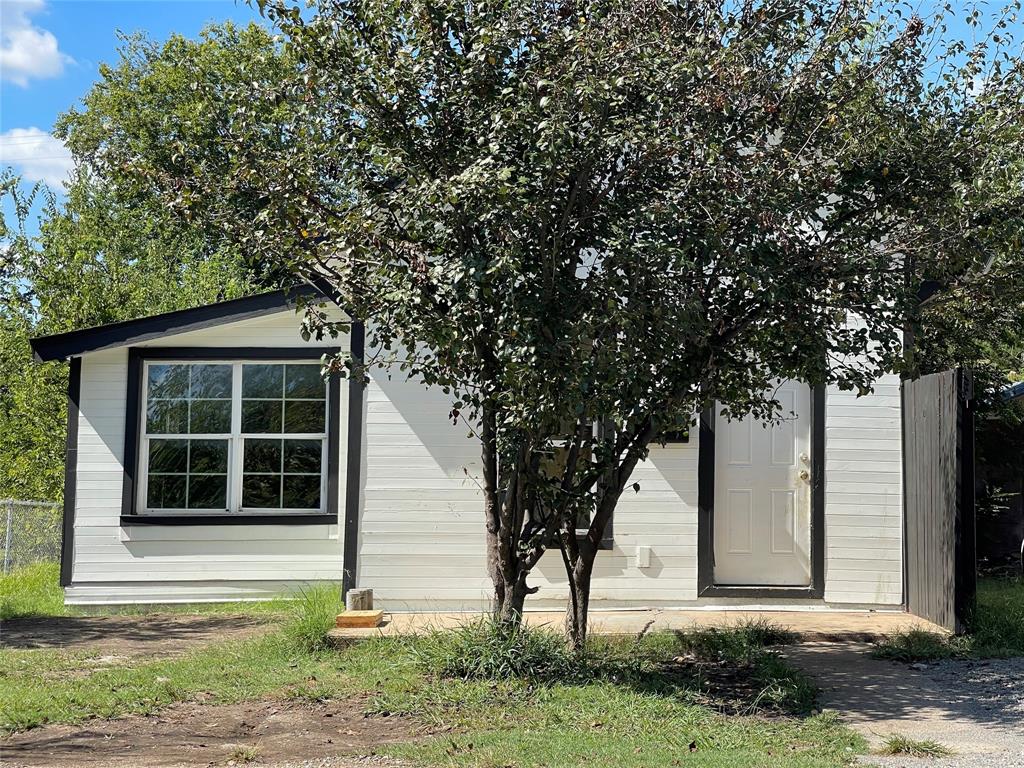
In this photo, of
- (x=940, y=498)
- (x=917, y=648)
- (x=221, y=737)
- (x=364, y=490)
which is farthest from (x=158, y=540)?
(x=940, y=498)

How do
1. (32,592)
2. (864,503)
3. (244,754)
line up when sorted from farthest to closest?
(32,592) → (864,503) → (244,754)

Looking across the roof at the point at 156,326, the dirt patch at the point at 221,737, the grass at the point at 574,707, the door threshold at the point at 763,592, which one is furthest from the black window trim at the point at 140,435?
the dirt patch at the point at 221,737

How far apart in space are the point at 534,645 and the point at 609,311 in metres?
2.44

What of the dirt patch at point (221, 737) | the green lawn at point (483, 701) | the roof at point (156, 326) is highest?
the roof at point (156, 326)

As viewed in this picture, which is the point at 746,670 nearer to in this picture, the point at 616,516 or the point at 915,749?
the point at 915,749

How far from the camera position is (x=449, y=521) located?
980 centimetres

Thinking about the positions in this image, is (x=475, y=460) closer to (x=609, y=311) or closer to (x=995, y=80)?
(x=609, y=311)

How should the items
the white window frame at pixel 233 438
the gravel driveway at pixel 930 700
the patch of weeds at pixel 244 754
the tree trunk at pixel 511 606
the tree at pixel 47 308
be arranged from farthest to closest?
the tree at pixel 47 308 → the white window frame at pixel 233 438 → the tree trunk at pixel 511 606 → the gravel driveway at pixel 930 700 → the patch of weeds at pixel 244 754

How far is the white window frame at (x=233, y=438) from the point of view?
37.4 ft

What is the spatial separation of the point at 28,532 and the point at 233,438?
14.4ft

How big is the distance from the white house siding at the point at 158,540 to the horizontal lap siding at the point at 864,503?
508 centimetres

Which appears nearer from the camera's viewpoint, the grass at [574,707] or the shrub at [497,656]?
the grass at [574,707]

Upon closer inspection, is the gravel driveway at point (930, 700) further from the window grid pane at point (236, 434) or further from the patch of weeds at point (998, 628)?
the window grid pane at point (236, 434)

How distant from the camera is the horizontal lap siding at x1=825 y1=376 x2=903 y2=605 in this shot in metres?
9.81
